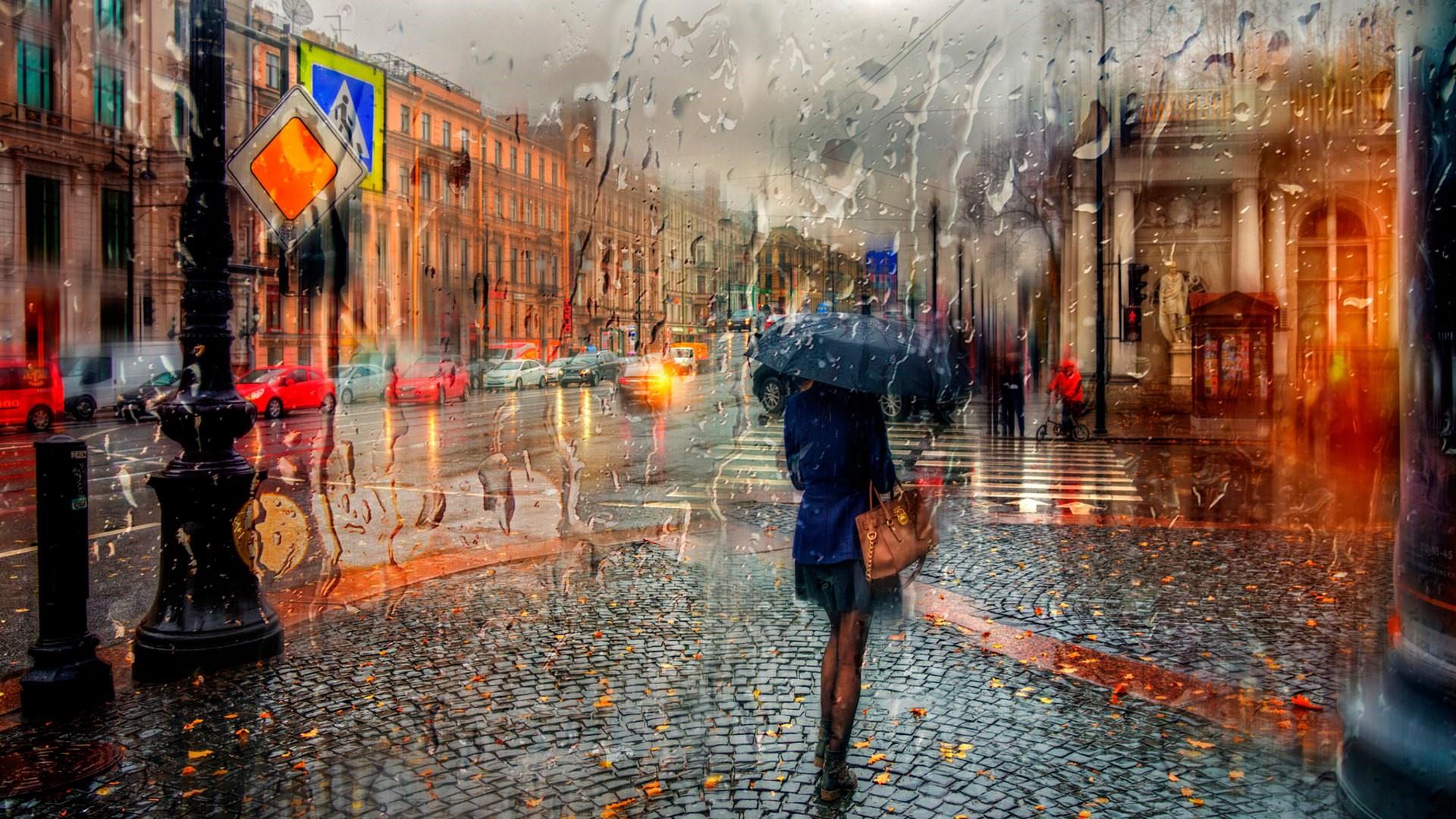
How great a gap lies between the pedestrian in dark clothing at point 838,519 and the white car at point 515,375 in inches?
1448

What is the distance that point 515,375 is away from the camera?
4094 centimetres

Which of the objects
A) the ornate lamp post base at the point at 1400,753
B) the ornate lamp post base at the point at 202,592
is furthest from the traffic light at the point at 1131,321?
the ornate lamp post base at the point at 202,592

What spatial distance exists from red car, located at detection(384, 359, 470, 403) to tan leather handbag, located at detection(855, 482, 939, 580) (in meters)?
30.1

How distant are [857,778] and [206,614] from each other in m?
3.71

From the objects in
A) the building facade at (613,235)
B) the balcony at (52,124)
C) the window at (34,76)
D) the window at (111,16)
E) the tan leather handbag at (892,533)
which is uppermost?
the window at (111,16)

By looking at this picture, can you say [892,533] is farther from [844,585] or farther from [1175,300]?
[1175,300]

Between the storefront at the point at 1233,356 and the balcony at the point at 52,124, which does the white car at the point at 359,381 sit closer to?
the balcony at the point at 52,124

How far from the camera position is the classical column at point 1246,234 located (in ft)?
101

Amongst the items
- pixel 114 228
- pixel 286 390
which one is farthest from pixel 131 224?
pixel 286 390

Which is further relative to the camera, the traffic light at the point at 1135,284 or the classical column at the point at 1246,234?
the classical column at the point at 1246,234

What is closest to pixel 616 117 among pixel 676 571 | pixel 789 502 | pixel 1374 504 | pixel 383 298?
pixel 676 571

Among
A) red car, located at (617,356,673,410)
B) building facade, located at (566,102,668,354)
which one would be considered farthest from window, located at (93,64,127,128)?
red car, located at (617,356,673,410)

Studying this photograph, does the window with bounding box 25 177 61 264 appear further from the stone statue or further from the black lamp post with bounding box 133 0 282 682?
the stone statue

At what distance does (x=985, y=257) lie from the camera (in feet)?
139
